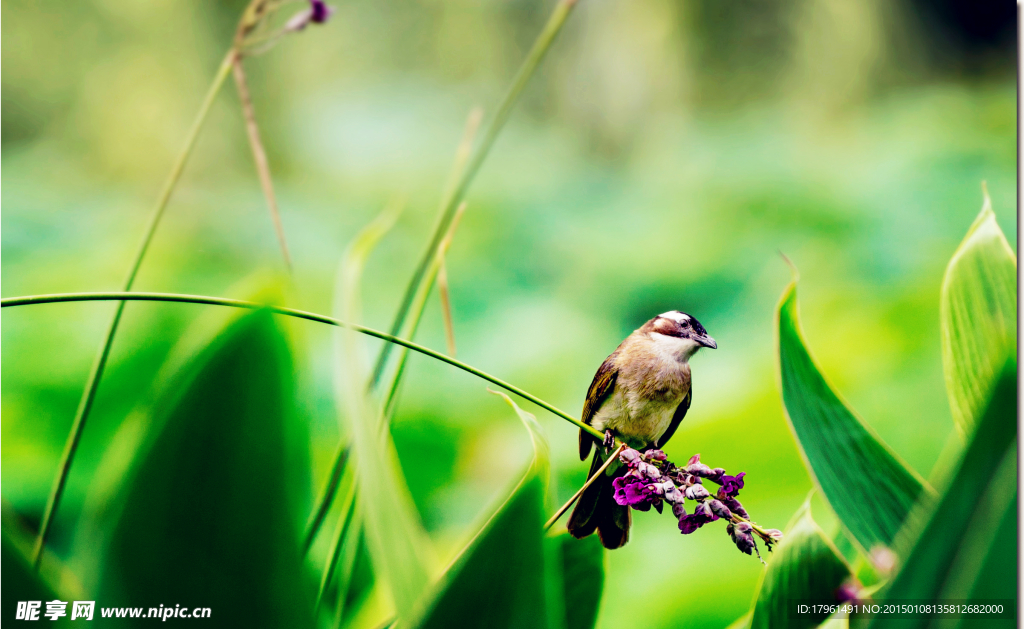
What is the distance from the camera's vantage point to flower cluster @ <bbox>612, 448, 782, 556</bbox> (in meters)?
0.42

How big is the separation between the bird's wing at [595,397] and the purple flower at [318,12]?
49cm

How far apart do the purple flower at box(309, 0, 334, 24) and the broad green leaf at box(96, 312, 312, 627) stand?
1.52ft

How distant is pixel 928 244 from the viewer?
684 mm

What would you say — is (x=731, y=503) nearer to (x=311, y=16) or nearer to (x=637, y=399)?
(x=637, y=399)

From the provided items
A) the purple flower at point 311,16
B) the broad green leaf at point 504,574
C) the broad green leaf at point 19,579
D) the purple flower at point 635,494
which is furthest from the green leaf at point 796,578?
the purple flower at point 311,16

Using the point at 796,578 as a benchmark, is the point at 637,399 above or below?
above

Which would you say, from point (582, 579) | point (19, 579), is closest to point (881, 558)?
point (582, 579)

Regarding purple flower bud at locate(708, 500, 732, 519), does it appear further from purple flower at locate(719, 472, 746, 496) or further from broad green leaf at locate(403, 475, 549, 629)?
broad green leaf at locate(403, 475, 549, 629)

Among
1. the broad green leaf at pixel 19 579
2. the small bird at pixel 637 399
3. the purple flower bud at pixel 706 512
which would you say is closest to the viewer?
the broad green leaf at pixel 19 579

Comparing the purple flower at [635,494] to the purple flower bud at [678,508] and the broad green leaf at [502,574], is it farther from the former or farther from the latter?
the broad green leaf at [502,574]

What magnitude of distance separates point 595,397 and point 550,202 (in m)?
0.26

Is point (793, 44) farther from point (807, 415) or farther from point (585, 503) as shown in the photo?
point (585, 503)

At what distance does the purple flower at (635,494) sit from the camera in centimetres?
44

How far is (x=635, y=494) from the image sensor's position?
0.45 metres
